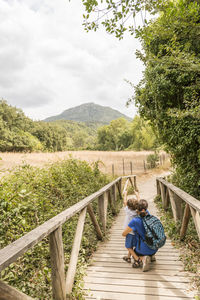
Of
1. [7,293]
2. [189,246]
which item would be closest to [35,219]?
[7,293]

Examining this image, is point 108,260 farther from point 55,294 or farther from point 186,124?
point 186,124

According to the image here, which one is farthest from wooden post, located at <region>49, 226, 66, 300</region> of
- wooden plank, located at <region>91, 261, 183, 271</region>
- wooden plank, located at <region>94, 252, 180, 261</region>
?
wooden plank, located at <region>94, 252, 180, 261</region>

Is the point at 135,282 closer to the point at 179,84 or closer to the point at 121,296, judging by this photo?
the point at 121,296

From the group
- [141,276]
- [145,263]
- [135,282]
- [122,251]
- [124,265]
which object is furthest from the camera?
[122,251]

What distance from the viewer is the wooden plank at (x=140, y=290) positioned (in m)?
2.43

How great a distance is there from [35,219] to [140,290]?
6.30 feet

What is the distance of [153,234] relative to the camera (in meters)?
3.10

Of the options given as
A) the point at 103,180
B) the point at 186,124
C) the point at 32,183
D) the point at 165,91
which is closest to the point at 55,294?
the point at 32,183

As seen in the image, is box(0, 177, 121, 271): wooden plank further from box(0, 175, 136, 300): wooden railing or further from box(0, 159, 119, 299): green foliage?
box(0, 159, 119, 299): green foliage

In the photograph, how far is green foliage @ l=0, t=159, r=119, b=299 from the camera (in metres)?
2.49

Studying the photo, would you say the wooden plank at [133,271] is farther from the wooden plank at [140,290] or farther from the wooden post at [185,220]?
the wooden post at [185,220]

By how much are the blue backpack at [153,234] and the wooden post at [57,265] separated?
4.77 feet

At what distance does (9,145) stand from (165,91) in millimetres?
35439

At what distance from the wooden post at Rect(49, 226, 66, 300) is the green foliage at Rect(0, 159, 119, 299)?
11.8 inches
